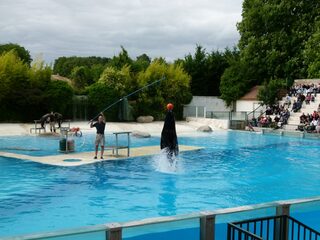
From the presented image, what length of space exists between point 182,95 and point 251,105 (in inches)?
262

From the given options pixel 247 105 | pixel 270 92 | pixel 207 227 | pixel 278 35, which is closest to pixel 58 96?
pixel 247 105

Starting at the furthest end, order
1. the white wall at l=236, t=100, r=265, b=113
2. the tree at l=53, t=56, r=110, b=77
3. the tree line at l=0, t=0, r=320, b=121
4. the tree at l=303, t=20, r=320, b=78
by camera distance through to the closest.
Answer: the tree at l=53, t=56, r=110, b=77 → the white wall at l=236, t=100, r=265, b=113 → the tree at l=303, t=20, r=320, b=78 → the tree line at l=0, t=0, r=320, b=121

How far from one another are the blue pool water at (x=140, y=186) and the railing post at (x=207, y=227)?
13.3ft

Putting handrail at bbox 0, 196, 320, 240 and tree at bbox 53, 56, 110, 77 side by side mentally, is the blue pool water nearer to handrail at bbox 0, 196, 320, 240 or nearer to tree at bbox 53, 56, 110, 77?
handrail at bbox 0, 196, 320, 240

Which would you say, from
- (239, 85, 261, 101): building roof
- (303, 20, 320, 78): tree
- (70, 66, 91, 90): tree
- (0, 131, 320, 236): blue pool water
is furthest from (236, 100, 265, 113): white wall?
(70, 66, 91, 90): tree

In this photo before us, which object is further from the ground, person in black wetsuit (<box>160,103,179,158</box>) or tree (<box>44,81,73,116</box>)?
tree (<box>44,81,73,116</box>)

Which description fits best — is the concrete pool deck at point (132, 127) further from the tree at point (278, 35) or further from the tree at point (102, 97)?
the tree at point (278, 35)

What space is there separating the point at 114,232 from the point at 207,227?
4.21ft

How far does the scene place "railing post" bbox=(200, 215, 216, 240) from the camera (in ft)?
19.0

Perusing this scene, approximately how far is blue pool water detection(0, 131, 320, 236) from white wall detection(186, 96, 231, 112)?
2429 cm

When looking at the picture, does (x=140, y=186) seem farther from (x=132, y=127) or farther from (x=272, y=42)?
(x=272, y=42)

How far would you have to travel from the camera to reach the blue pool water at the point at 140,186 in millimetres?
10117

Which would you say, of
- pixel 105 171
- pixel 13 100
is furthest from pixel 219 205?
pixel 13 100

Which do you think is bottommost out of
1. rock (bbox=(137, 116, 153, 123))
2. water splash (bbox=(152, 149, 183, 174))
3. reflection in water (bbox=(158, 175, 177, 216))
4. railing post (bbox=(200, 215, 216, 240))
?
Result: reflection in water (bbox=(158, 175, 177, 216))
